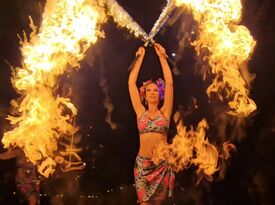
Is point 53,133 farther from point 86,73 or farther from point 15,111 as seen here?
→ point 86,73

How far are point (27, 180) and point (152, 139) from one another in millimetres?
2250

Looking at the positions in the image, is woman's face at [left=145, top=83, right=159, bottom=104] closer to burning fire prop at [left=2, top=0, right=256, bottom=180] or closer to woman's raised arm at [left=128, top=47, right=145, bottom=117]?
woman's raised arm at [left=128, top=47, right=145, bottom=117]

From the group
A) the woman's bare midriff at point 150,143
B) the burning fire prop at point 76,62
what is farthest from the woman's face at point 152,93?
the burning fire prop at point 76,62

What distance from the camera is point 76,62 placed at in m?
7.75

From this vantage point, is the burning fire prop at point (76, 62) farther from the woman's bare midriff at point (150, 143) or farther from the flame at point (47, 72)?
the woman's bare midriff at point (150, 143)

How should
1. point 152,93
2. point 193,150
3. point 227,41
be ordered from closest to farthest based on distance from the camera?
point 152,93 → point 227,41 → point 193,150

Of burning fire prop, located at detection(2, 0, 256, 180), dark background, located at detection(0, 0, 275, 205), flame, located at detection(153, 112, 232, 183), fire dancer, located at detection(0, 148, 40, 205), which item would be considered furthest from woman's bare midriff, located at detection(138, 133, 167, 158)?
fire dancer, located at detection(0, 148, 40, 205)

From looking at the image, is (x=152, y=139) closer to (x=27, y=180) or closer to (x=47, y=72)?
(x=47, y=72)

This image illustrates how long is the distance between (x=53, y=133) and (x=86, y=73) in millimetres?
1479

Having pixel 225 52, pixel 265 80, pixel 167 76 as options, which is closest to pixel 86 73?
pixel 167 76

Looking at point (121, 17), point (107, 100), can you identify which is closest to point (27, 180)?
point (107, 100)

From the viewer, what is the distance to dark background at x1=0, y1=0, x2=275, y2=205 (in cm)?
793

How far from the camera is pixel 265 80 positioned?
7.93 meters

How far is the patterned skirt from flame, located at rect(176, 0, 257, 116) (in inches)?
61.5
